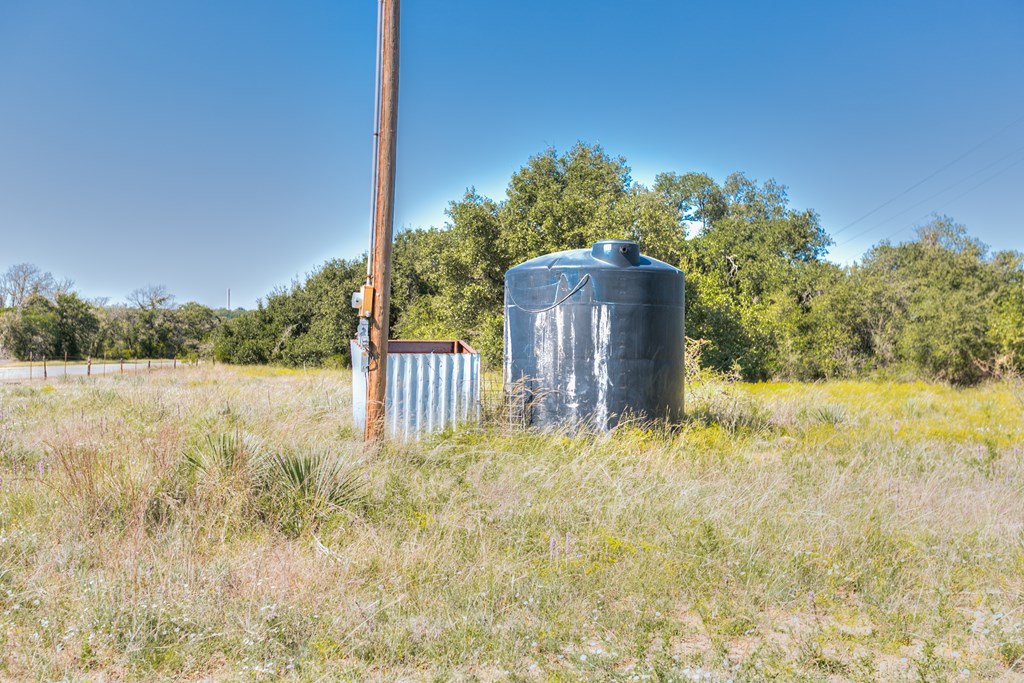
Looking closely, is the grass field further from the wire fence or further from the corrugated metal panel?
the wire fence

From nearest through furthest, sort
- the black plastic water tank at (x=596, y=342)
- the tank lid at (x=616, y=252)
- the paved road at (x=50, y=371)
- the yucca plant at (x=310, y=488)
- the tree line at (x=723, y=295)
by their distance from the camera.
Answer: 1. the yucca plant at (x=310, y=488)
2. the black plastic water tank at (x=596, y=342)
3. the tank lid at (x=616, y=252)
4. the tree line at (x=723, y=295)
5. the paved road at (x=50, y=371)

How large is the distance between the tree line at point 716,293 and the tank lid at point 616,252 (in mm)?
7127

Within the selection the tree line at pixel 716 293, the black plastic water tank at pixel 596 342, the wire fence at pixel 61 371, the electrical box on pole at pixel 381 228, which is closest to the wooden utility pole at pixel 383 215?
the electrical box on pole at pixel 381 228

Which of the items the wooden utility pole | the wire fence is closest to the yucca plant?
the wooden utility pole

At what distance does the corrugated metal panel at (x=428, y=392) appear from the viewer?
7.28 meters

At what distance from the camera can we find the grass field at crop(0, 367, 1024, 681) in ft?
10.4

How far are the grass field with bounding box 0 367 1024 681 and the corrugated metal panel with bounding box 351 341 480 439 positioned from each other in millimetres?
512

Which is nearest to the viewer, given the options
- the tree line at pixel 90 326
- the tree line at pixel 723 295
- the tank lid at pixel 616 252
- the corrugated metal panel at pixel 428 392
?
the corrugated metal panel at pixel 428 392

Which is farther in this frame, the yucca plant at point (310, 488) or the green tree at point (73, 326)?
the green tree at point (73, 326)

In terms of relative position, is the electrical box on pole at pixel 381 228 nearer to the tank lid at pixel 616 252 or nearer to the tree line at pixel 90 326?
the tank lid at pixel 616 252

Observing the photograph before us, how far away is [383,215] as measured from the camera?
6.60 metres

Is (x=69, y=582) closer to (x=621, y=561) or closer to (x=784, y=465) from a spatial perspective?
(x=621, y=561)

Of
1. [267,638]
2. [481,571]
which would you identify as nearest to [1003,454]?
[481,571]

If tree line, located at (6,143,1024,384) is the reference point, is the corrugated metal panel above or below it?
below
